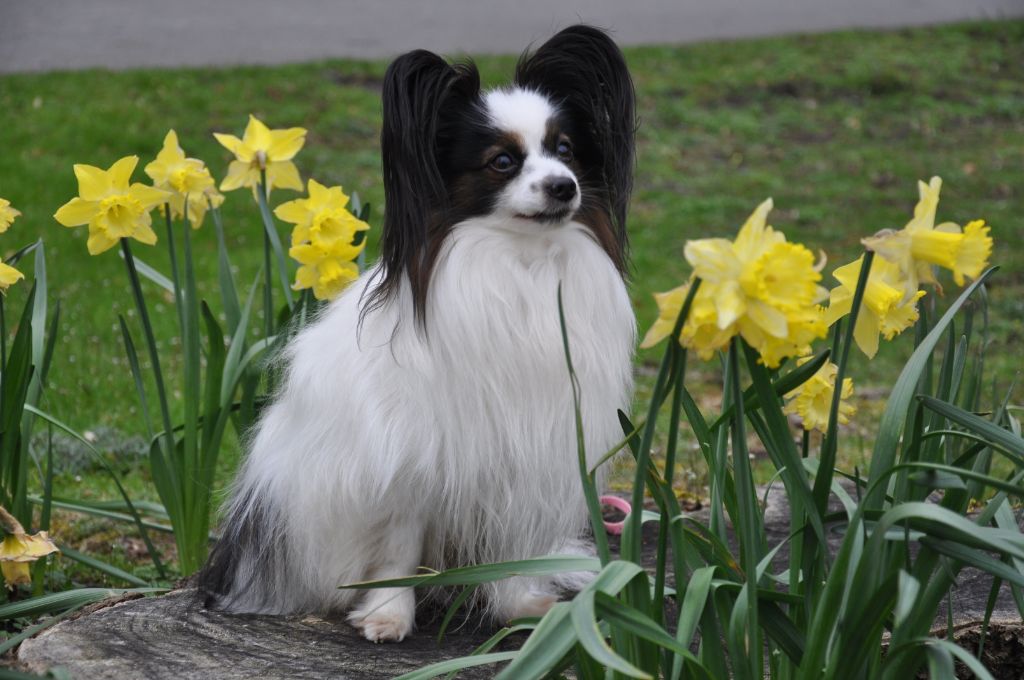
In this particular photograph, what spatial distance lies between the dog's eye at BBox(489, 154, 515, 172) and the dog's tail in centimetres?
99

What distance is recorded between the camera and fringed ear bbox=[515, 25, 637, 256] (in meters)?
2.80

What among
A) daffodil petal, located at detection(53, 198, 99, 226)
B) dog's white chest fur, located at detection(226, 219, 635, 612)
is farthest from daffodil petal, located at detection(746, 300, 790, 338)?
daffodil petal, located at detection(53, 198, 99, 226)

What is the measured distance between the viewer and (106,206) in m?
2.90

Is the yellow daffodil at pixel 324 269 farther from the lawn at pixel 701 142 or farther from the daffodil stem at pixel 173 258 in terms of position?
the lawn at pixel 701 142

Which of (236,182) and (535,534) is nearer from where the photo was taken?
(535,534)

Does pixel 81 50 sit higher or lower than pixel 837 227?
higher

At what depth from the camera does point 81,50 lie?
35.9 feet

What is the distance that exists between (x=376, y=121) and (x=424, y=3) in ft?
10.3

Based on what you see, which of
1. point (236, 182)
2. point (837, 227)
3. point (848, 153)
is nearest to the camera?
point (236, 182)

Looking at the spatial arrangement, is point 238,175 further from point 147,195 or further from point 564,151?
point 564,151

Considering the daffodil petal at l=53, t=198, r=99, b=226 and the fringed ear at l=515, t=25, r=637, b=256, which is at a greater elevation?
the fringed ear at l=515, t=25, r=637, b=256

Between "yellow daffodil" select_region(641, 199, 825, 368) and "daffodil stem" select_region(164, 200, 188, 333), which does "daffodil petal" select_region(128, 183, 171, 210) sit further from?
"yellow daffodil" select_region(641, 199, 825, 368)

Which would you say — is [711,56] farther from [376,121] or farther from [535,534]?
[535,534]

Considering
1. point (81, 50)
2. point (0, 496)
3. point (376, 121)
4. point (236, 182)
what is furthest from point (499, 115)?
point (81, 50)
